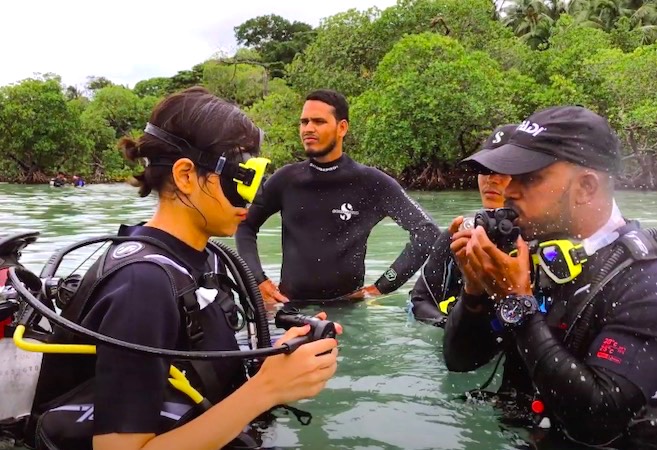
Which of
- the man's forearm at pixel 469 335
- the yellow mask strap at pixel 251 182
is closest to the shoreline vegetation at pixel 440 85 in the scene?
the man's forearm at pixel 469 335

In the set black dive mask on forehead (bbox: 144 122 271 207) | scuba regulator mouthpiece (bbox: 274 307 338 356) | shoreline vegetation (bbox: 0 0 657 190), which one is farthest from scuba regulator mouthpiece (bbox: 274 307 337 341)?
shoreline vegetation (bbox: 0 0 657 190)

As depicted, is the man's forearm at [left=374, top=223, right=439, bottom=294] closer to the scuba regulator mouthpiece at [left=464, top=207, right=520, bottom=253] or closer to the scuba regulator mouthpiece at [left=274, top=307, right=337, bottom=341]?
the scuba regulator mouthpiece at [left=464, top=207, right=520, bottom=253]

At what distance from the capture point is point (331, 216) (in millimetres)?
6031

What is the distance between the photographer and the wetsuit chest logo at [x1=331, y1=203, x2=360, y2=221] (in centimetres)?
602

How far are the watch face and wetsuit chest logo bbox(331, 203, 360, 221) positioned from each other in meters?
3.52

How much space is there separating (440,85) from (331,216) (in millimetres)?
22146

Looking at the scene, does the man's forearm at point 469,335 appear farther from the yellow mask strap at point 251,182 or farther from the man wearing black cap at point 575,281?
the yellow mask strap at point 251,182

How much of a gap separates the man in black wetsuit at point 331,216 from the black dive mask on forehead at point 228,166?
11.7ft

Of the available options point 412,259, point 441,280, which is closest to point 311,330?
point 441,280

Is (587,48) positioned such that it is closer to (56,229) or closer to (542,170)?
(56,229)

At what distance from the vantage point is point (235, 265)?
9.11ft

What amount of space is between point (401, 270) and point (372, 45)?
29414 mm

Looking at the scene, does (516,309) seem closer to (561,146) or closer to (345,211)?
(561,146)

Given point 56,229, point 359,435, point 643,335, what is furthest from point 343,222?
point 56,229
